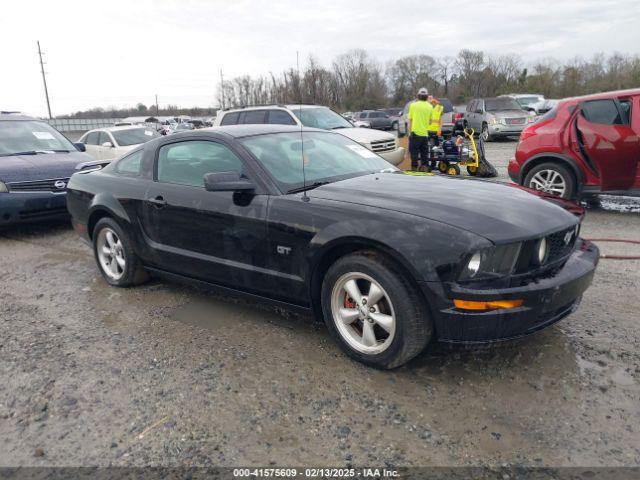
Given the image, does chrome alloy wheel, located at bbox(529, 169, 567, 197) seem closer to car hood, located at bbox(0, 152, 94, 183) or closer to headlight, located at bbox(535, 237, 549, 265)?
headlight, located at bbox(535, 237, 549, 265)

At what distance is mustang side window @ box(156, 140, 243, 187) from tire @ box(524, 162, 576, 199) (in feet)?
16.5

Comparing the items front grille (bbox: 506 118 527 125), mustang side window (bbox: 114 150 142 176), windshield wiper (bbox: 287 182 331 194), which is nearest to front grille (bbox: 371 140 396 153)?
mustang side window (bbox: 114 150 142 176)

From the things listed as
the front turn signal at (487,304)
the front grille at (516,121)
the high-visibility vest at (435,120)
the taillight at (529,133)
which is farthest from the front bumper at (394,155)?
the front grille at (516,121)

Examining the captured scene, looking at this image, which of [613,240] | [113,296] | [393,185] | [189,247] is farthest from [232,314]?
[613,240]

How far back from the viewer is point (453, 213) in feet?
9.43

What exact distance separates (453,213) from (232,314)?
6.67ft

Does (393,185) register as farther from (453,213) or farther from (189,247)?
(189,247)

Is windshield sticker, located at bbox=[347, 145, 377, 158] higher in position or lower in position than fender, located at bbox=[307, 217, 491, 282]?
higher

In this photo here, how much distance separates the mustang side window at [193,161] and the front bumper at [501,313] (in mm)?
1832

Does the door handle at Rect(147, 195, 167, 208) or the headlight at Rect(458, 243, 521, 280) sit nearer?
the headlight at Rect(458, 243, 521, 280)

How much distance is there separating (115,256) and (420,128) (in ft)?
24.4

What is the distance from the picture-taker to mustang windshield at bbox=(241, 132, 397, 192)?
11.9 ft

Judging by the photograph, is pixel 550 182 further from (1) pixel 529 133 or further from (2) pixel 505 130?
(2) pixel 505 130

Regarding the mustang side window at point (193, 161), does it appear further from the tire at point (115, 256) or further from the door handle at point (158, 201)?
the tire at point (115, 256)
